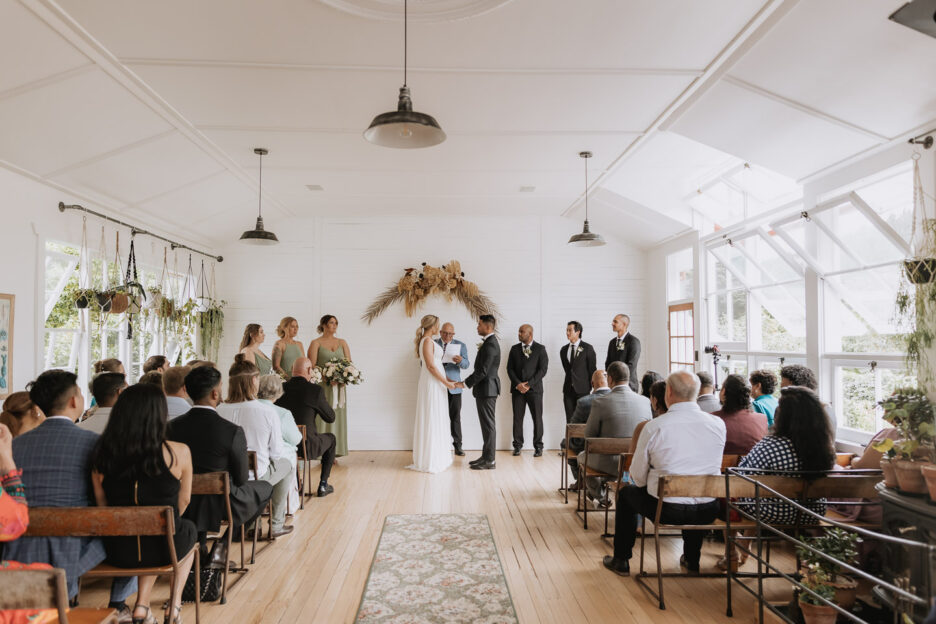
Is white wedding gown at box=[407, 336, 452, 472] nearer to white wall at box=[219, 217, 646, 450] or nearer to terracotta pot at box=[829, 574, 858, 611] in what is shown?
white wall at box=[219, 217, 646, 450]

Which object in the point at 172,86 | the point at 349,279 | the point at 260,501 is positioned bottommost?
the point at 260,501

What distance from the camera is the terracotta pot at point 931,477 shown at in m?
2.69

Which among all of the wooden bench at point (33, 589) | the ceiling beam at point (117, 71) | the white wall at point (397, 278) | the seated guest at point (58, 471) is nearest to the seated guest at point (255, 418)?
the seated guest at point (58, 471)

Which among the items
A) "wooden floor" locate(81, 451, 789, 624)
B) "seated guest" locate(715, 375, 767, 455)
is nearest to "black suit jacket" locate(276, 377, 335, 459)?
"wooden floor" locate(81, 451, 789, 624)

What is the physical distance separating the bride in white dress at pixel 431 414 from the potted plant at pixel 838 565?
4465 millimetres

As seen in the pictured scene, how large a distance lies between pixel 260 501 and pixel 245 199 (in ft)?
14.4

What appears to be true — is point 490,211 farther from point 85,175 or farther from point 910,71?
point 910,71

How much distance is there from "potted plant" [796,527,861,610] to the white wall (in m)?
5.67

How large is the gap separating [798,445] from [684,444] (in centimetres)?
60

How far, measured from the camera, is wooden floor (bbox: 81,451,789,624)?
11.0ft

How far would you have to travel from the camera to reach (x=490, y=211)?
849cm

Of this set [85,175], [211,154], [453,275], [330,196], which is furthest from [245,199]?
[453,275]

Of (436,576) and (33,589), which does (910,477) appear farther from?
(33,589)

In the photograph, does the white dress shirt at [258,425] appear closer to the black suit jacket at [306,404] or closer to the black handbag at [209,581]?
the black handbag at [209,581]
